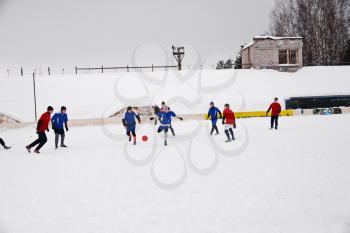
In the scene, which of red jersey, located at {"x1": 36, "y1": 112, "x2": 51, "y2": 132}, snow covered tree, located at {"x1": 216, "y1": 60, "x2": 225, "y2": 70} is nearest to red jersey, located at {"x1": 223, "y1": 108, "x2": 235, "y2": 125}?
red jersey, located at {"x1": 36, "y1": 112, "x2": 51, "y2": 132}

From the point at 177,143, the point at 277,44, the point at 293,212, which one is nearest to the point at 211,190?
the point at 293,212

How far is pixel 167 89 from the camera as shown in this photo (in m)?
30.8

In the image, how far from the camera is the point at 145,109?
2605cm

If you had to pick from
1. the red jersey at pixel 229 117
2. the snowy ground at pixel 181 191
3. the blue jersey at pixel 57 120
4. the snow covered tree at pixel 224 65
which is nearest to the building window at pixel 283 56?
the snow covered tree at pixel 224 65

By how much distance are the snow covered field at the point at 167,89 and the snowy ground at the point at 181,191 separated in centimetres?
1719

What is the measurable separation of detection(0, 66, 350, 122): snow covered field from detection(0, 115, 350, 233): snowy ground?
56.4 feet

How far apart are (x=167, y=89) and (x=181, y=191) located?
2520cm

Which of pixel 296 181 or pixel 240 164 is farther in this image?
pixel 240 164

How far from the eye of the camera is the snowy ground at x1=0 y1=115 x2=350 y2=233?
4465 mm

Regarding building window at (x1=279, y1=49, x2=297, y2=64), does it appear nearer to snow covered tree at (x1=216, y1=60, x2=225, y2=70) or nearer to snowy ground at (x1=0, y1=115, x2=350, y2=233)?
snow covered tree at (x1=216, y1=60, x2=225, y2=70)

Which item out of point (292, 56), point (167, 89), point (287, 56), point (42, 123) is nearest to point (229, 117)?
point (42, 123)

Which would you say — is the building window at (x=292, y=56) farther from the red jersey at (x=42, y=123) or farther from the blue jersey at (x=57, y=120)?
the red jersey at (x=42, y=123)

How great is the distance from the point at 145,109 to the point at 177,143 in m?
13.9

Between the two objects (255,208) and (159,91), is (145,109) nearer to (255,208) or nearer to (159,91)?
(159,91)
